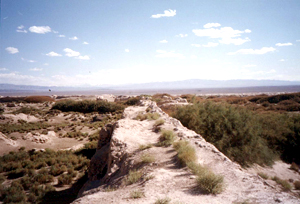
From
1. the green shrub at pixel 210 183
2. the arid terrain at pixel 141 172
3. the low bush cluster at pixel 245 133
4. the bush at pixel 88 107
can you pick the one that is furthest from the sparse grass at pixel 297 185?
the bush at pixel 88 107

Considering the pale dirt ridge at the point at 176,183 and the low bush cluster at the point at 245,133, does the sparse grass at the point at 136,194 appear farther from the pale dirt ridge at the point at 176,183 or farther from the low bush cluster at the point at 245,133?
the low bush cluster at the point at 245,133

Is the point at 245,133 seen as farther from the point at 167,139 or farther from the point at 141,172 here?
the point at 141,172

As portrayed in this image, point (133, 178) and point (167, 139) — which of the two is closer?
point (133, 178)

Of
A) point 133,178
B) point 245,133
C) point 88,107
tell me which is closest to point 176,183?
point 133,178

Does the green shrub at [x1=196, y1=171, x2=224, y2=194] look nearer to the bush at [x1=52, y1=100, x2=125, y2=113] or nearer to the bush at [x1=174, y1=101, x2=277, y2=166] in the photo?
the bush at [x1=174, y1=101, x2=277, y2=166]

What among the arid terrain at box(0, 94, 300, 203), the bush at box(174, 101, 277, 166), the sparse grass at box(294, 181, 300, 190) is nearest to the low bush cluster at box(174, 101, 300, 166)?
the bush at box(174, 101, 277, 166)

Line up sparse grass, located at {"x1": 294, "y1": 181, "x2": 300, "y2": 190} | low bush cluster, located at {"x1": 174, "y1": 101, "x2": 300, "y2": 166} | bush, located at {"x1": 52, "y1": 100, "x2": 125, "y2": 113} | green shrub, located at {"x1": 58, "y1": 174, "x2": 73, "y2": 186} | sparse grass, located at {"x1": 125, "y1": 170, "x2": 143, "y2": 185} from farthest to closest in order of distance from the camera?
bush, located at {"x1": 52, "y1": 100, "x2": 125, "y2": 113}
low bush cluster, located at {"x1": 174, "y1": 101, "x2": 300, "y2": 166}
green shrub, located at {"x1": 58, "y1": 174, "x2": 73, "y2": 186}
sparse grass, located at {"x1": 294, "y1": 181, "x2": 300, "y2": 190}
sparse grass, located at {"x1": 125, "y1": 170, "x2": 143, "y2": 185}

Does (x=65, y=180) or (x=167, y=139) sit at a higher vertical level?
(x=167, y=139)

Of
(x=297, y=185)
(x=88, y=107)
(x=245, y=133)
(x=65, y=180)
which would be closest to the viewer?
(x=297, y=185)

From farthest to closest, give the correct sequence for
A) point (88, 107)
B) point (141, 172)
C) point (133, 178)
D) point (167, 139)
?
point (88, 107), point (167, 139), point (141, 172), point (133, 178)

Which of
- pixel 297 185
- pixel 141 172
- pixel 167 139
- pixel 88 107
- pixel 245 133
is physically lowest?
pixel 297 185

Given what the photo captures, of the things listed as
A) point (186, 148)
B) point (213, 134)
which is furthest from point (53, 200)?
point (213, 134)

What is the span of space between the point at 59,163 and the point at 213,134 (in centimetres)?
1052

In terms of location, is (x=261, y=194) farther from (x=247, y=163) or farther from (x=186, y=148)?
(x=247, y=163)
